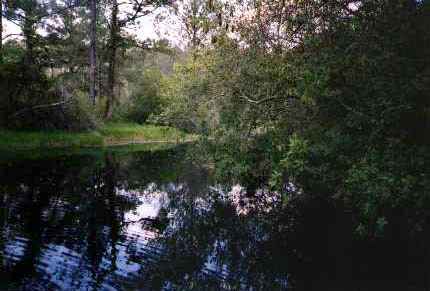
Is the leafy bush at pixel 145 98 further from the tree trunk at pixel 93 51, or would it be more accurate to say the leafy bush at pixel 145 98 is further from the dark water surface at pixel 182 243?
the dark water surface at pixel 182 243

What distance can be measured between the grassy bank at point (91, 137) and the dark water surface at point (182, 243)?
4.23 m

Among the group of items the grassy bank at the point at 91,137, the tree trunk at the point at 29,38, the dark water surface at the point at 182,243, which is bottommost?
the grassy bank at the point at 91,137

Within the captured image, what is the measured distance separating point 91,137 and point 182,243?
26634 mm

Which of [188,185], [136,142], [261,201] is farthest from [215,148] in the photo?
[136,142]

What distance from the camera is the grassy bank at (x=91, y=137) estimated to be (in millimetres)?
30000

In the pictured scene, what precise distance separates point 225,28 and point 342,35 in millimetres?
5026

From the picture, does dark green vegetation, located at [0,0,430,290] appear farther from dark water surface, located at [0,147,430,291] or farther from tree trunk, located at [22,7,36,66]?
tree trunk, located at [22,7,36,66]

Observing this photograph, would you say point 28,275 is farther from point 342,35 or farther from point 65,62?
point 65,62

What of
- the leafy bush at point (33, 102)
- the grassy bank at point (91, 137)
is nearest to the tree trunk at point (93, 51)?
the grassy bank at point (91, 137)

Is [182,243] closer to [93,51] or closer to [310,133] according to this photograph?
[310,133]

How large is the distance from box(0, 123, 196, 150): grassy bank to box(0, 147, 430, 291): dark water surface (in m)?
4.23

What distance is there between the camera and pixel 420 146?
10961mm

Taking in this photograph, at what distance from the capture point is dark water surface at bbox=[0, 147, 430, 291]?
405 inches

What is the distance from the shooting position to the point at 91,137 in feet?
123
